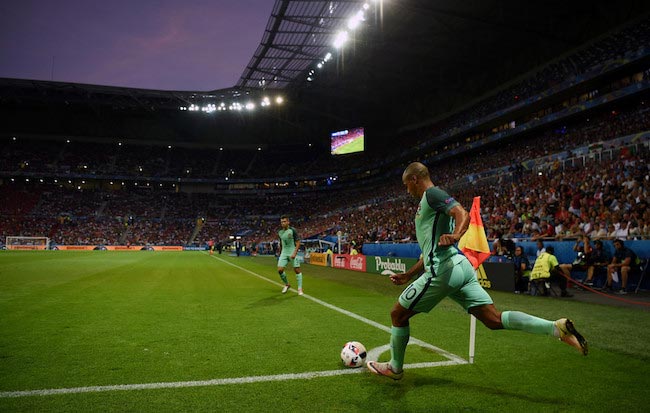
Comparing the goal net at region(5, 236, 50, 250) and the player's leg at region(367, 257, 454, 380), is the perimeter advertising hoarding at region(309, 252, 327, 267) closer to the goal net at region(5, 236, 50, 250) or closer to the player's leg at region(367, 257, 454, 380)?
the player's leg at region(367, 257, 454, 380)

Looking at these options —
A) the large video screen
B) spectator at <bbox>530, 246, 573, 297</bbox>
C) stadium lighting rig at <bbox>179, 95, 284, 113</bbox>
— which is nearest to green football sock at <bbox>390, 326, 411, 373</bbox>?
spectator at <bbox>530, 246, 573, 297</bbox>

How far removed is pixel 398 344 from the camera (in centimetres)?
421

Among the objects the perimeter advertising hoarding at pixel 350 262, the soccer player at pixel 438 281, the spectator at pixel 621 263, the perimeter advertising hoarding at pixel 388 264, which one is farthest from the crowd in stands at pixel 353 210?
the soccer player at pixel 438 281

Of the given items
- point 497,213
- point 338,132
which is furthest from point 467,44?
point 338,132

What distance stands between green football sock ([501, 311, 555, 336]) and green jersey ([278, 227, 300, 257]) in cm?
823

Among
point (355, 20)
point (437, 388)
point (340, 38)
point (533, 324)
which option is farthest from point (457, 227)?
point (340, 38)

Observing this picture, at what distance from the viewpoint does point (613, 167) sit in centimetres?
1888

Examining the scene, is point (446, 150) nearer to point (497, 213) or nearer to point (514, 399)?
point (497, 213)

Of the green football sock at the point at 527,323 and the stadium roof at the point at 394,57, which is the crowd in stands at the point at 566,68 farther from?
the green football sock at the point at 527,323

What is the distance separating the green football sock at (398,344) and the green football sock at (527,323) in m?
0.97

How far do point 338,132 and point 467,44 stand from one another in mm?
23236

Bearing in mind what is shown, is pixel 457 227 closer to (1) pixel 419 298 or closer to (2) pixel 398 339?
(1) pixel 419 298

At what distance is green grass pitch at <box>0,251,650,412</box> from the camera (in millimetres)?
3703

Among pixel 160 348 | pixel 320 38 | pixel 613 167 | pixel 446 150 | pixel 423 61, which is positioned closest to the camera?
pixel 160 348
